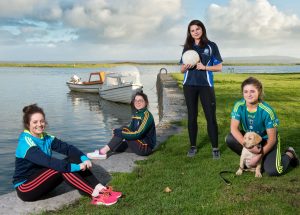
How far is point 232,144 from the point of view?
22.5 ft

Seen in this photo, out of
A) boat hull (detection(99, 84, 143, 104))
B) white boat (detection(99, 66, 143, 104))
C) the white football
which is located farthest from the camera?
white boat (detection(99, 66, 143, 104))

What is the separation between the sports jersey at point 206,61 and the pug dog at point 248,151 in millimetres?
1702

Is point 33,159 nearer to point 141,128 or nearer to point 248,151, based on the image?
point 141,128

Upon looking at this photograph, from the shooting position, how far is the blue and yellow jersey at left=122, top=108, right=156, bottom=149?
8062 millimetres

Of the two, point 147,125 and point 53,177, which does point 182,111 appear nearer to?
point 147,125

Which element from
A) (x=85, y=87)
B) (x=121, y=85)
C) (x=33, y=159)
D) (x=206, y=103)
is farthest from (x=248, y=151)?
(x=85, y=87)

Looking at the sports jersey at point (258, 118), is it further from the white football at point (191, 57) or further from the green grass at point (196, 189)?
the white football at point (191, 57)

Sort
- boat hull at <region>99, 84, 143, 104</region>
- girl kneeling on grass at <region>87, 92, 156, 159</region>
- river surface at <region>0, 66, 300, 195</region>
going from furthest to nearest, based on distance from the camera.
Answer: boat hull at <region>99, 84, 143, 104</region>
river surface at <region>0, 66, 300, 195</region>
girl kneeling on grass at <region>87, 92, 156, 159</region>

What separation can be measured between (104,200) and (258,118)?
9.50 ft

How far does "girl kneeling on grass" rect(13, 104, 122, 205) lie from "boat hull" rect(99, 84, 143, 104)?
25.2 meters

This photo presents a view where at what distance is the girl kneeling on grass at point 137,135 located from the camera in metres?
8.05

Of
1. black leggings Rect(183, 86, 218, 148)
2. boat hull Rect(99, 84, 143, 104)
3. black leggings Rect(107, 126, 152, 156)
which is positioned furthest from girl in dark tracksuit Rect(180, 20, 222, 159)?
boat hull Rect(99, 84, 143, 104)

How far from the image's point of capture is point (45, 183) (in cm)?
562

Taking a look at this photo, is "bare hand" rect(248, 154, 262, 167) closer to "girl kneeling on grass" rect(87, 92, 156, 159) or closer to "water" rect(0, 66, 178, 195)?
"girl kneeling on grass" rect(87, 92, 156, 159)
